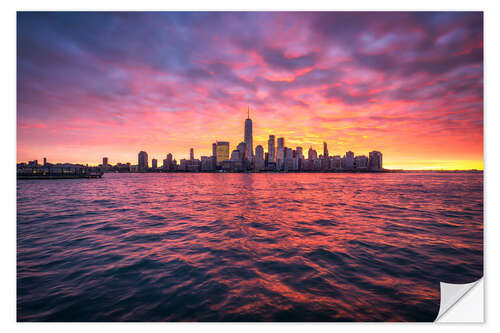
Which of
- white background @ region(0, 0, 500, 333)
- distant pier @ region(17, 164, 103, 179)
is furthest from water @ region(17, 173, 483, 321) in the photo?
distant pier @ region(17, 164, 103, 179)

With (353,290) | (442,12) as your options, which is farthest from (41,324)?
(442,12)

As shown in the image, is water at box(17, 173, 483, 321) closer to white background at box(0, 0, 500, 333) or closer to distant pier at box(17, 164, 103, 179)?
white background at box(0, 0, 500, 333)

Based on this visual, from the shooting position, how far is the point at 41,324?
329 cm
